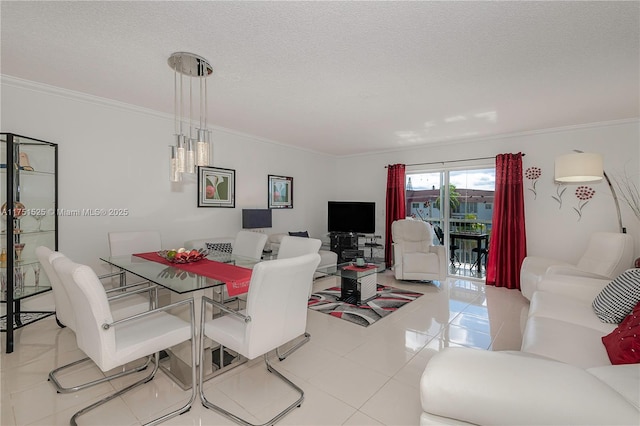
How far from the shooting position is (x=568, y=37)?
2094 mm

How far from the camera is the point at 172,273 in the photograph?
2.37 m

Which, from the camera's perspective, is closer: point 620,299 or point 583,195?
point 620,299

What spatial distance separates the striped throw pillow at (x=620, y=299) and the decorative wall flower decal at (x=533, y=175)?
115 inches

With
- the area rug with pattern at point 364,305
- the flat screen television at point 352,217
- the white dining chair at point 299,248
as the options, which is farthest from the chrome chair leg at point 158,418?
the flat screen television at point 352,217

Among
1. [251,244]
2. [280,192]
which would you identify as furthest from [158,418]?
[280,192]

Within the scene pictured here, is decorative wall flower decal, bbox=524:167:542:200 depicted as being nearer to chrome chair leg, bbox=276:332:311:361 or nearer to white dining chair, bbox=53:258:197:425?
chrome chair leg, bbox=276:332:311:361

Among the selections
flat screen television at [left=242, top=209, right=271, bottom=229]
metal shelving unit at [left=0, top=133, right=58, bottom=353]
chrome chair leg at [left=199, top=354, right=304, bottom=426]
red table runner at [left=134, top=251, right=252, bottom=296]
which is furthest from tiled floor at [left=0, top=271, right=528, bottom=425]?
flat screen television at [left=242, top=209, right=271, bottom=229]

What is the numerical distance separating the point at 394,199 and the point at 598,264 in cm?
324

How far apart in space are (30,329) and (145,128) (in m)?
2.52

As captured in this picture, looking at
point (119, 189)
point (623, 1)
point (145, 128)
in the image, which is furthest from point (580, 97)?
point (119, 189)

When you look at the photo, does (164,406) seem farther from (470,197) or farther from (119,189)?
(470,197)

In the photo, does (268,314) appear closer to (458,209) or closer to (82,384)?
(82,384)

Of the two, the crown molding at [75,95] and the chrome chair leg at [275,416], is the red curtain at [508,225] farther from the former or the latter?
the crown molding at [75,95]

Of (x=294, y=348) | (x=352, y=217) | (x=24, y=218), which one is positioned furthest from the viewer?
(x=352, y=217)
